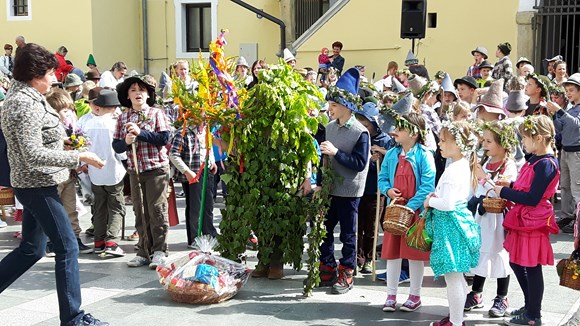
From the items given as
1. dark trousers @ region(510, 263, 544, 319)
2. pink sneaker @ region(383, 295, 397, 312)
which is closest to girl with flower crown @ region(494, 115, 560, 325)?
dark trousers @ region(510, 263, 544, 319)

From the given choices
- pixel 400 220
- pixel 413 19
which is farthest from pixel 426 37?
pixel 400 220

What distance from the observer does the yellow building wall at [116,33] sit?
23741 mm

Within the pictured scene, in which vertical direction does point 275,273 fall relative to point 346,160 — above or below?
below

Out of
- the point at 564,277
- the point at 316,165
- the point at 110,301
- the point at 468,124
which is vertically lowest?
the point at 110,301

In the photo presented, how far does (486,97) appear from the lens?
25.7ft

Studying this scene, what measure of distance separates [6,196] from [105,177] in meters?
1.64

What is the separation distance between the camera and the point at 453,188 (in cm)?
566

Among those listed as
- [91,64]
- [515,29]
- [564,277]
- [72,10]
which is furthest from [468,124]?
[72,10]

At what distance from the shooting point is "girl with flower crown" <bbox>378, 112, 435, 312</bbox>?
632cm

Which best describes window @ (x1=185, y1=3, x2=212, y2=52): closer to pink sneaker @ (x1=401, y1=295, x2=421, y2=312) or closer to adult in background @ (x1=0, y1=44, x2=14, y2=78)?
adult in background @ (x1=0, y1=44, x2=14, y2=78)

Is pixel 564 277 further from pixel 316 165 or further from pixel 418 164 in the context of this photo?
pixel 316 165

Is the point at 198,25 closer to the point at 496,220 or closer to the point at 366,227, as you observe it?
the point at 366,227

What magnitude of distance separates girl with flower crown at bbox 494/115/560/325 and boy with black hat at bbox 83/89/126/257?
431 cm

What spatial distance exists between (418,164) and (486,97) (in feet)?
6.06
